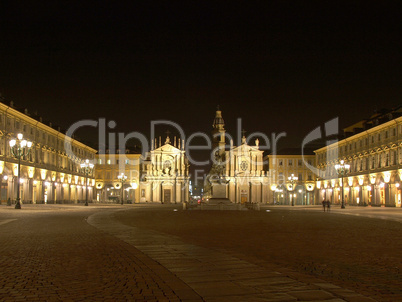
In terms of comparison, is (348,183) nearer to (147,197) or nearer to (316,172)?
(316,172)

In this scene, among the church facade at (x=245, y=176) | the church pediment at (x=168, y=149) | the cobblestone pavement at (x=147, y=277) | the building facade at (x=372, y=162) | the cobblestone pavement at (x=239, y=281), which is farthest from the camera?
the church pediment at (x=168, y=149)

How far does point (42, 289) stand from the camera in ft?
26.6

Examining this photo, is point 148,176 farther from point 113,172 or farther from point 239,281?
point 239,281

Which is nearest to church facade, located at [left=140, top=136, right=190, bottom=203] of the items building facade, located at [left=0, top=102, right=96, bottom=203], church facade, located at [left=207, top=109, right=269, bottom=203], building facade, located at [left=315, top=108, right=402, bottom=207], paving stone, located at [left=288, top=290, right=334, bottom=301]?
church facade, located at [left=207, top=109, right=269, bottom=203]

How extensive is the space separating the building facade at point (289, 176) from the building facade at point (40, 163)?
46.5m

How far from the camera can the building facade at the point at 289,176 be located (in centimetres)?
11606

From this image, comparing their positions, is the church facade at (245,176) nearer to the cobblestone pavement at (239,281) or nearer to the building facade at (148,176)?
the building facade at (148,176)

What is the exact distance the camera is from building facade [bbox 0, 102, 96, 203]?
63.5 m

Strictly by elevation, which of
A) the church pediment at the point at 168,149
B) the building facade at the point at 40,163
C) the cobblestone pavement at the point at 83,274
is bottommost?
the cobblestone pavement at the point at 83,274

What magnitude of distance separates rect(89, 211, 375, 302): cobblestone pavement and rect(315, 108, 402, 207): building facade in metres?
50.9

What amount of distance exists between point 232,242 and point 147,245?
325cm

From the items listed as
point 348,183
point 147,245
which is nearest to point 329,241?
point 147,245

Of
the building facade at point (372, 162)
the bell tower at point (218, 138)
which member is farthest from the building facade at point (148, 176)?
the bell tower at point (218, 138)

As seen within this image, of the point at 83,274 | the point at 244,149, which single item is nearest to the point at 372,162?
the point at 244,149
